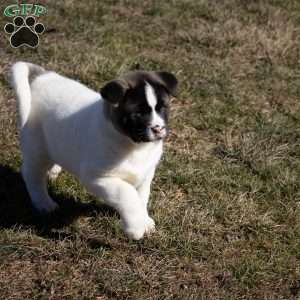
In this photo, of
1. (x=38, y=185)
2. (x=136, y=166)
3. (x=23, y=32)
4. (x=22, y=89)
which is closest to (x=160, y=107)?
(x=136, y=166)

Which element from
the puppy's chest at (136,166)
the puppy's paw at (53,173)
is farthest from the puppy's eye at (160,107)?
the puppy's paw at (53,173)

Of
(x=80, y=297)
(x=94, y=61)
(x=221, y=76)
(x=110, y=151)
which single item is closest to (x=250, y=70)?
(x=221, y=76)

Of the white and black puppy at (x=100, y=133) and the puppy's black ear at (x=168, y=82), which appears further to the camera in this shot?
the puppy's black ear at (x=168, y=82)

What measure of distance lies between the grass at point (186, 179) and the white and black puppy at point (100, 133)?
0.29 m

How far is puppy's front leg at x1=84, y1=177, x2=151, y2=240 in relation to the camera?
12.6ft

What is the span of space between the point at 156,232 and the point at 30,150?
110cm

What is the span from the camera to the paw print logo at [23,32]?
21.3 feet

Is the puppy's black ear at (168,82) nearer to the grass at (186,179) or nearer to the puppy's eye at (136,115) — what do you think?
the puppy's eye at (136,115)

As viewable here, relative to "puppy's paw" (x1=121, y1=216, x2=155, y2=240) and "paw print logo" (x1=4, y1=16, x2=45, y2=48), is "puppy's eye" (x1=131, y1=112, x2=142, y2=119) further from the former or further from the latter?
"paw print logo" (x1=4, y1=16, x2=45, y2=48)

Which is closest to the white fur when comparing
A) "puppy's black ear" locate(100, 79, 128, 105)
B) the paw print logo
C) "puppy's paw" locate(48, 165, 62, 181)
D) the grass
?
"puppy's black ear" locate(100, 79, 128, 105)

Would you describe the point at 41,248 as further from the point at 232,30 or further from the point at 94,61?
the point at 232,30

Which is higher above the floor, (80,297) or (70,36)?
(80,297)

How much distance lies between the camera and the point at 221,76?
280 inches

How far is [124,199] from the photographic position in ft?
12.6
